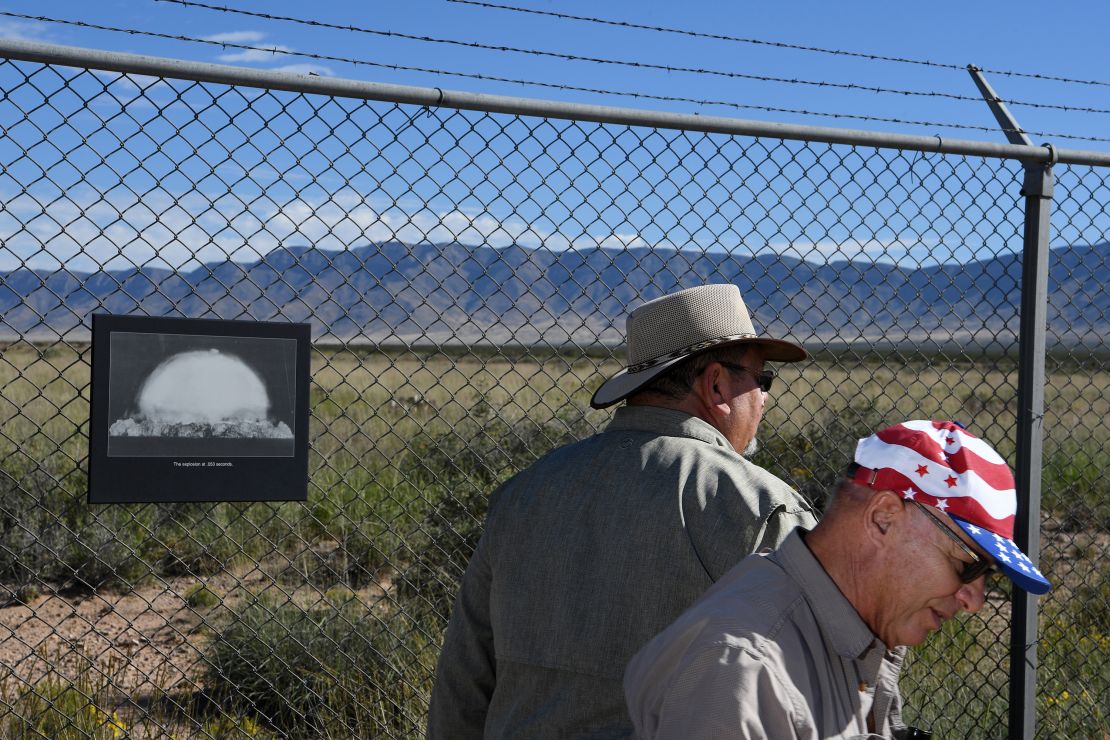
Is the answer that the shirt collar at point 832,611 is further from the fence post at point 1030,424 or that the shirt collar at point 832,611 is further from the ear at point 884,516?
the fence post at point 1030,424

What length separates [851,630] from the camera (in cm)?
168

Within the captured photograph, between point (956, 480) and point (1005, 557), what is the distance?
14cm

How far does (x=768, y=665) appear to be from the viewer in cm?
154

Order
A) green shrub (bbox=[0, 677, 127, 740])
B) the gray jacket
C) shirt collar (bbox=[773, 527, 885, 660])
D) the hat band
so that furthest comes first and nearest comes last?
1. green shrub (bbox=[0, 677, 127, 740])
2. the hat band
3. the gray jacket
4. shirt collar (bbox=[773, 527, 885, 660])

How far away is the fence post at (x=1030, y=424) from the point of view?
3.97 metres

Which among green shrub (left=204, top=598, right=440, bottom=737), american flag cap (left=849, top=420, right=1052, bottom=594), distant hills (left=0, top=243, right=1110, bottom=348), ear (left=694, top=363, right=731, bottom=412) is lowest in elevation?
green shrub (left=204, top=598, right=440, bottom=737)

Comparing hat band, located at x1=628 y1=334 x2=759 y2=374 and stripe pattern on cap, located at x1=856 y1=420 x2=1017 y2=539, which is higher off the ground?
hat band, located at x1=628 y1=334 x2=759 y2=374

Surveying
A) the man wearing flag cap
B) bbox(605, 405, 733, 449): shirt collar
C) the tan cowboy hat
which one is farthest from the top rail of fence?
the man wearing flag cap

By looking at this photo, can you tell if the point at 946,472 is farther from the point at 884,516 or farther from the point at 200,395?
the point at 200,395

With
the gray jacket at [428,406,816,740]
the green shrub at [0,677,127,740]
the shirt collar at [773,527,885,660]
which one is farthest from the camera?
Answer: the green shrub at [0,677,127,740]

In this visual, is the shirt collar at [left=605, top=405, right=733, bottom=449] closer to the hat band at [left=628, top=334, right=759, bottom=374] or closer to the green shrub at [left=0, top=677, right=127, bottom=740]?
the hat band at [left=628, top=334, right=759, bottom=374]

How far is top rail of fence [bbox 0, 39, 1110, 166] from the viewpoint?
2.86 m

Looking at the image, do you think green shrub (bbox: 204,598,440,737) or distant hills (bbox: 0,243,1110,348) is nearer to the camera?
distant hills (bbox: 0,243,1110,348)

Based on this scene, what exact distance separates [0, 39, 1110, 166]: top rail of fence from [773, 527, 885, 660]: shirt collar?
1994mm
